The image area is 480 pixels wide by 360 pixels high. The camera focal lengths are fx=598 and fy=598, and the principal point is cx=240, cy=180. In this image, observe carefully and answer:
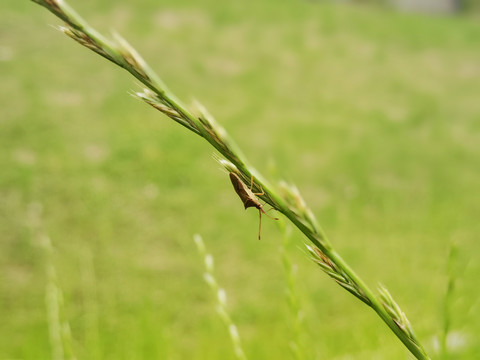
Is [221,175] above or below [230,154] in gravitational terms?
above

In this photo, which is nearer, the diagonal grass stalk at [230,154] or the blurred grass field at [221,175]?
the diagonal grass stalk at [230,154]

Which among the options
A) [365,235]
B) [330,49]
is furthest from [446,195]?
[330,49]

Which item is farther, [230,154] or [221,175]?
[221,175]

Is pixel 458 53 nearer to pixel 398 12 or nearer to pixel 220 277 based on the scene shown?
pixel 398 12

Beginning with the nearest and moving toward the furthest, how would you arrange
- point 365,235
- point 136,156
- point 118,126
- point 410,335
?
1. point 410,335
2. point 365,235
3. point 136,156
4. point 118,126

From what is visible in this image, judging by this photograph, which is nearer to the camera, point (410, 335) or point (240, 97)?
point (410, 335)
